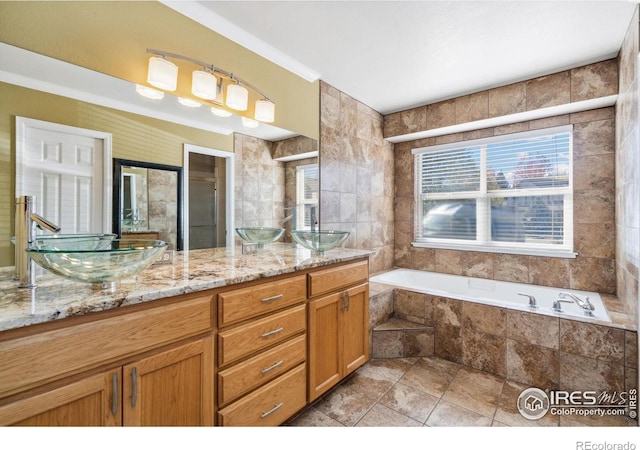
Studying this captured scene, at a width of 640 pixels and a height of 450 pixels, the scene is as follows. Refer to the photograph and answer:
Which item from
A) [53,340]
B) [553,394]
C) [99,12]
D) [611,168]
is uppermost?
[99,12]

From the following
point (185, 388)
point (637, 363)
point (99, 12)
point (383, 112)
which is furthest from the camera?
point (383, 112)

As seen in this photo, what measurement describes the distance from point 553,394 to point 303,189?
2.37m

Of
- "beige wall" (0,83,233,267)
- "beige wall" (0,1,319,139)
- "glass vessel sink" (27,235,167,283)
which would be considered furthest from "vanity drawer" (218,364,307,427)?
"beige wall" (0,1,319,139)

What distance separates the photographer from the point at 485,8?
179 cm

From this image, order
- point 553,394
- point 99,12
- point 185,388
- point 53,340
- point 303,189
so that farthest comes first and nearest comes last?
point 303,189, point 553,394, point 99,12, point 185,388, point 53,340

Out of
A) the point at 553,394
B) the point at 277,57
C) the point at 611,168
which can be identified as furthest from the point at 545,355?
the point at 277,57

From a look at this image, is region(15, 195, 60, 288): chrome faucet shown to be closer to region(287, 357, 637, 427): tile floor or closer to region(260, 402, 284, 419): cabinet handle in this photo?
region(260, 402, 284, 419): cabinet handle

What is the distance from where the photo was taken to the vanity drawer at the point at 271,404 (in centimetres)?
132

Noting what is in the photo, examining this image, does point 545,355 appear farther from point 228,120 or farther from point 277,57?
point 277,57

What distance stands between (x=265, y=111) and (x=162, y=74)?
75 cm

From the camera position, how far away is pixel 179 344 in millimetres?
1137

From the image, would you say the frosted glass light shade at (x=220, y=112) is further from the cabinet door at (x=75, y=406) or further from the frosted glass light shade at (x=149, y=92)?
the cabinet door at (x=75, y=406)

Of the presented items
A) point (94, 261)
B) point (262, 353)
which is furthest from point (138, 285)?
point (262, 353)

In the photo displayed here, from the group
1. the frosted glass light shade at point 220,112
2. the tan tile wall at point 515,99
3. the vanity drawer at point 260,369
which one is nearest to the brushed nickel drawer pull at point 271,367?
the vanity drawer at point 260,369
